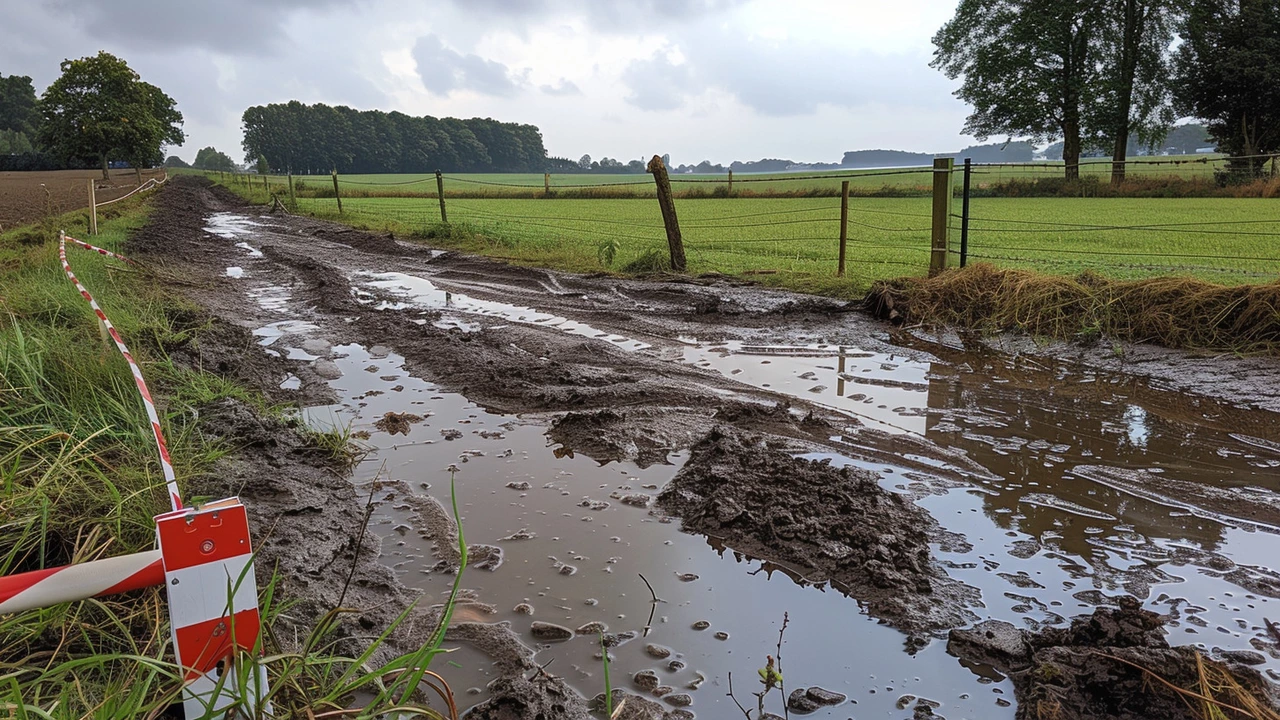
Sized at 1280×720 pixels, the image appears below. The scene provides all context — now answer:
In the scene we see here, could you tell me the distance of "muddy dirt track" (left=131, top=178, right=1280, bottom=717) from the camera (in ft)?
8.98

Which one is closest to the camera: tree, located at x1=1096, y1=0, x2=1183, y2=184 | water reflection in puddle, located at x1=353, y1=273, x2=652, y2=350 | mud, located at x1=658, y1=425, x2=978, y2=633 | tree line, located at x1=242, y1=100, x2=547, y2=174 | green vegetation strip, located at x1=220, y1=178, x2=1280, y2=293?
mud, located at x1=658, y1=425, x2=978, y2=633

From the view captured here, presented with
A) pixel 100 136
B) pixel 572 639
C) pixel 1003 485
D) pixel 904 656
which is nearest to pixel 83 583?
pixel 572 639

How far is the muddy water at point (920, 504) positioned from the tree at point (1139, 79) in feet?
126

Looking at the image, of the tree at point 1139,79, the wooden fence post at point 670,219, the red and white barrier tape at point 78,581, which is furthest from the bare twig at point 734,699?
the tree at point 1139,79

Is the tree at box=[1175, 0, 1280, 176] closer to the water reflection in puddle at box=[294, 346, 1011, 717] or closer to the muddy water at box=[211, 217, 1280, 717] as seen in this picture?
the muddy water at box=[211, 217, 1280, 717]

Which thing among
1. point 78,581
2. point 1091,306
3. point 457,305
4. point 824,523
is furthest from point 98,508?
point 1091,306

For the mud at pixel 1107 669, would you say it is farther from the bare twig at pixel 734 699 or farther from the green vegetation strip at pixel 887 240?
the green vegetation strip at pixel 887 240

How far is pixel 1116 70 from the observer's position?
37812 mm

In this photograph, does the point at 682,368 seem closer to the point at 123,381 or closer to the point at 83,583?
the point at 123,381

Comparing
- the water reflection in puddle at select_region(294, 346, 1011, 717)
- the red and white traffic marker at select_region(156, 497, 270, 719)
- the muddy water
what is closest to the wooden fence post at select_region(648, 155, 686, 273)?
the muddy water

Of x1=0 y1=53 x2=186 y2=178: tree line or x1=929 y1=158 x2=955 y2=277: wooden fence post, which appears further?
→ x1=0 y1=53 x2=186 y2=178: tree line

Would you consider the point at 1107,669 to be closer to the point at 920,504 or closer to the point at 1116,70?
the point at 920,504

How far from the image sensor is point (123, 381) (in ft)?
14.1

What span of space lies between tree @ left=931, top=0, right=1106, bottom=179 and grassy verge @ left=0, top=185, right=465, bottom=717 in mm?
42386
